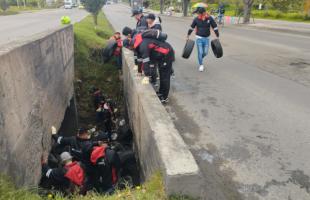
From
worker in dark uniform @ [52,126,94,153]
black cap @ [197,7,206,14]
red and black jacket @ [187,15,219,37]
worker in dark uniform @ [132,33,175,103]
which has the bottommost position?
worker in dark uniform @ [52,126,94,153]

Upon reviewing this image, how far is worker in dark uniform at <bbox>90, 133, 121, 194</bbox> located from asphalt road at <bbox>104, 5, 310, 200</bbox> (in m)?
1.34

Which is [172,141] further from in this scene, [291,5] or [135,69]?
[291,5]

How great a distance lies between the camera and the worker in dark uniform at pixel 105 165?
5.60 metres

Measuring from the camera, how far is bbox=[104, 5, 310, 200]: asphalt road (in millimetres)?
3629

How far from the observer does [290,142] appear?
180 inches

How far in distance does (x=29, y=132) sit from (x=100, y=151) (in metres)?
1.28

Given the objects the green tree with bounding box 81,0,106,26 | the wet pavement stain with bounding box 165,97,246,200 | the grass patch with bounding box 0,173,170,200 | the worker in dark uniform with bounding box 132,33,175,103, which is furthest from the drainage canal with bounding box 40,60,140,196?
the green tree with bounding box 81,0,106,26

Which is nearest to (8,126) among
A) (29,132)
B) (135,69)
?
(29,132)

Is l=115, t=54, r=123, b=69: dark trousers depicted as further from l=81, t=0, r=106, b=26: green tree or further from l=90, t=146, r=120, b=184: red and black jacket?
l=81, t=0, r=106, b=26: green tree

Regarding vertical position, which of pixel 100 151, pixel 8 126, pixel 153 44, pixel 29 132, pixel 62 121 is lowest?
pixel 62 121

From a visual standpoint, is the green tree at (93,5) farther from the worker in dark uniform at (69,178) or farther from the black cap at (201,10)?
the worker in dark uniform at (69,178)

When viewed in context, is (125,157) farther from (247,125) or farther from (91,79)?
(91,79)

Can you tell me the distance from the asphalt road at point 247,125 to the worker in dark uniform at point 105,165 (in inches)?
52.8

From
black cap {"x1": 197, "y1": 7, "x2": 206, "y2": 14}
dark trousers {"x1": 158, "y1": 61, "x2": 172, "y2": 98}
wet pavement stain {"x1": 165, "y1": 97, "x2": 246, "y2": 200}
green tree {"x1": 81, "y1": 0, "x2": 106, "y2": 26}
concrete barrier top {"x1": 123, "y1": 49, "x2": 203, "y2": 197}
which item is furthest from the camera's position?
green tree {"x1": 81, "y1": 0, "x2": 106, "y2": 26}
